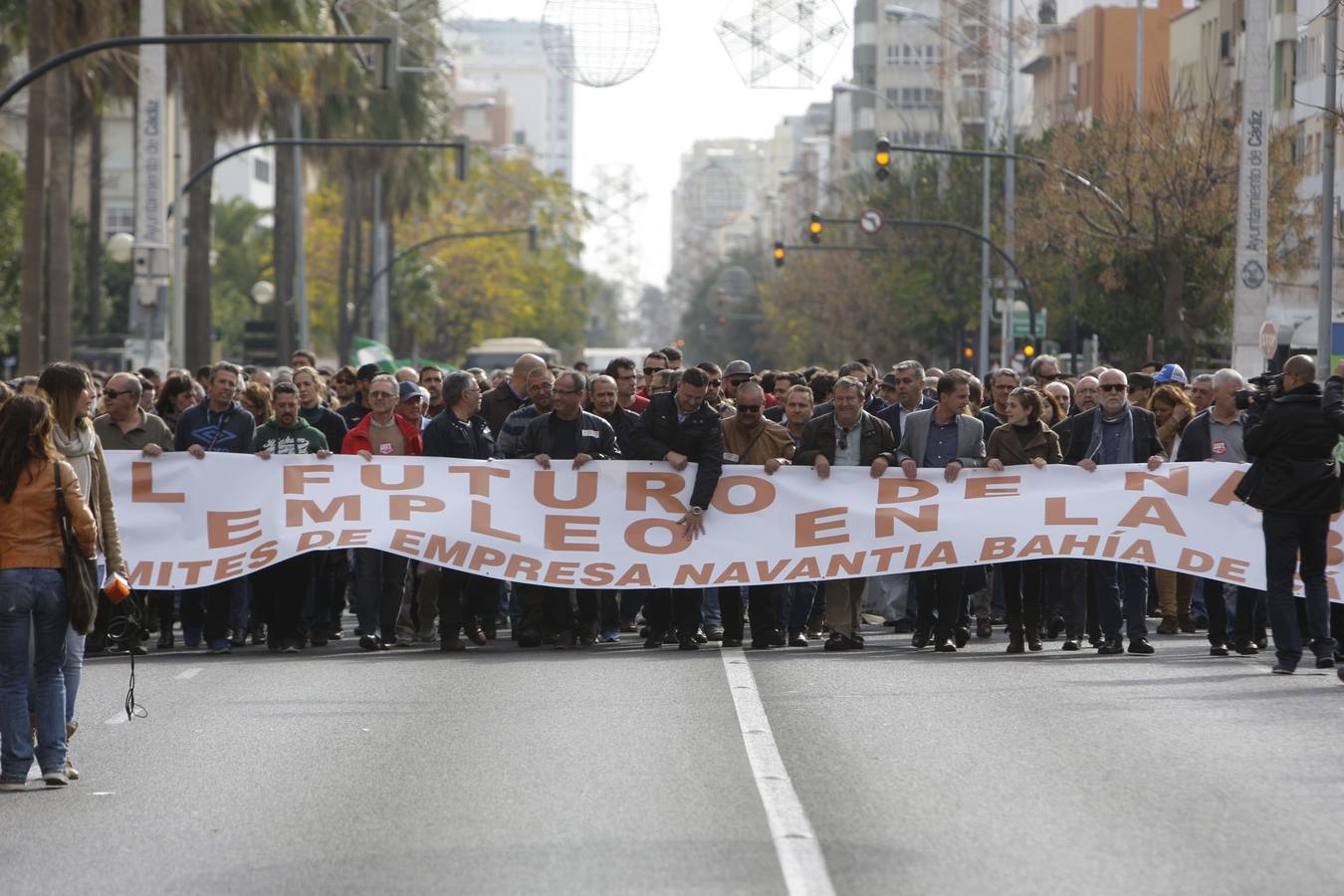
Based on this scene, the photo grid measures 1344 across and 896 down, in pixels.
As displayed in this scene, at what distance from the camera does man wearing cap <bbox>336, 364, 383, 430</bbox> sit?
17375mm

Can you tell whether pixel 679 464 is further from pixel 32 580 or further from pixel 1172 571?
pixel 32 580

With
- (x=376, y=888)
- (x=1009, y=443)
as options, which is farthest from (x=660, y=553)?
(x=376, y=888)

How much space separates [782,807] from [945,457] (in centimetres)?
700

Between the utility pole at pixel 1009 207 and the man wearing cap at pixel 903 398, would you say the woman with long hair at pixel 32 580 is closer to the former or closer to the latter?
the man wearing cap at pixel 903 398

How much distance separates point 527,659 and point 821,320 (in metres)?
71.6

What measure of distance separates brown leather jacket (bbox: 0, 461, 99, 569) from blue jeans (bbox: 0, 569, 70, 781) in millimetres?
58

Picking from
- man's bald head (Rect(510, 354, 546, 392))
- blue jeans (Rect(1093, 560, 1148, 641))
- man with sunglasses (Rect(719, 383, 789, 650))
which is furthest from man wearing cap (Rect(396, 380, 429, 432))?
blue jeans (Rect(1093, 560, 1148, 641))

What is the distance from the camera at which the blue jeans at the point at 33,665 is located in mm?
9523

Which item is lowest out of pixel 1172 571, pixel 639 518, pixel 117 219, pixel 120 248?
pixel 1172 571

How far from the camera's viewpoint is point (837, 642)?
15.1 metres

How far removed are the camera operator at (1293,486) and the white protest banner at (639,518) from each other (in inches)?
64.8

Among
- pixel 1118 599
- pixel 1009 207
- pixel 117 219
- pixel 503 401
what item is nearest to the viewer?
pixel 1118 599

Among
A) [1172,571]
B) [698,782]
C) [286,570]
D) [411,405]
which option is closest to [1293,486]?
[1172,571]

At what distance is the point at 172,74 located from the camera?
38.6 meters
